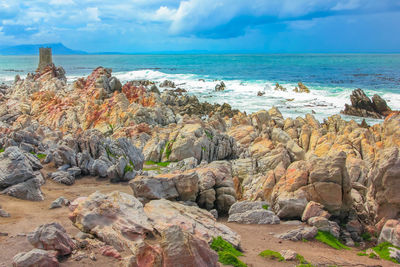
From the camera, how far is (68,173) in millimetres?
16109

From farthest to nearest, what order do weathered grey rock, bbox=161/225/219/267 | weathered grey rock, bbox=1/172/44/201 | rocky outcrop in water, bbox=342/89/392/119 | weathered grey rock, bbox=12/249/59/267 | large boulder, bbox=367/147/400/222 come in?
rocky outcrop in water, bbox=342/89/392/119 → weathered grey rock, bbox=1/172/44/201 → large boulder, bbox=367/147/400/222 → weathered grey rock, bbox=12/249/59/267 → weathered grey rock, bbox=161/225/219/267

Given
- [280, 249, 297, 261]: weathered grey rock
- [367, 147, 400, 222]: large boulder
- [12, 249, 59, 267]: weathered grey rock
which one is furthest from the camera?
[367, 147, 400, 222]: large boulder

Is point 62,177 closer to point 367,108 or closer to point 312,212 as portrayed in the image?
point 312,212

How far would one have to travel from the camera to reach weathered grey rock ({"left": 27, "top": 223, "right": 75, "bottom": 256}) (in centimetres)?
768

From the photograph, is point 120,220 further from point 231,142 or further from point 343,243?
point 231,142

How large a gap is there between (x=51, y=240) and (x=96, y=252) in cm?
106

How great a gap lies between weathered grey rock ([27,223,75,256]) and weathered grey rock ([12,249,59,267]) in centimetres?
40

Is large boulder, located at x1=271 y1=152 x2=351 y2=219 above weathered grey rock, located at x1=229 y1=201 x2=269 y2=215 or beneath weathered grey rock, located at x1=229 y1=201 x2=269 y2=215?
above

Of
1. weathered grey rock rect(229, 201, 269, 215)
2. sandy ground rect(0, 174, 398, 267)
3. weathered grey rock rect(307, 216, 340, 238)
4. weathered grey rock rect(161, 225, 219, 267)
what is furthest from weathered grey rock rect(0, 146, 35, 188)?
weathered grey rock rect(307, 216, 340, 238)

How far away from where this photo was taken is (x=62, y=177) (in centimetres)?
1584

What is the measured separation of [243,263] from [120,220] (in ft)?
11.2

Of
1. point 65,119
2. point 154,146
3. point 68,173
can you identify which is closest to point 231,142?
point 154,146

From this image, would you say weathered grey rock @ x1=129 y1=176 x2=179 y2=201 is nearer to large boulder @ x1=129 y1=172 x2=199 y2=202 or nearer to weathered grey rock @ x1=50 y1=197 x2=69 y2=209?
large boulder @ x1=129 y1=172 x2=199 y2=202

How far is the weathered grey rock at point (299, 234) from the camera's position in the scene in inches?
440
